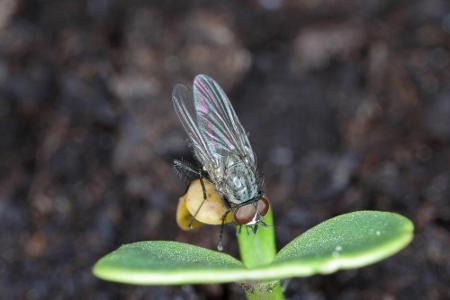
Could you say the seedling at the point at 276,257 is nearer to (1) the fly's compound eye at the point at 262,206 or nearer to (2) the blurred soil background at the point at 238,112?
(1) the fly's compound eye at the point at 262,206

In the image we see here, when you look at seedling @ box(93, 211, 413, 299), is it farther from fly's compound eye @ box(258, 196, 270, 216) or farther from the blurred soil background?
the blurred soil background

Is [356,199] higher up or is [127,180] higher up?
[127,180]

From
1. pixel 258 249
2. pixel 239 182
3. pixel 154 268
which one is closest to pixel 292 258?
pixel 154 268

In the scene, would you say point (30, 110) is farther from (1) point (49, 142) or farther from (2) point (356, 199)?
(2) point (356, 199)

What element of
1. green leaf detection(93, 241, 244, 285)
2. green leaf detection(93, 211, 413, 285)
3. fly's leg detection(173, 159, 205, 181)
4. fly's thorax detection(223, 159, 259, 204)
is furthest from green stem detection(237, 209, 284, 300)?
fly's leg detection(173, 159, 205, 181)

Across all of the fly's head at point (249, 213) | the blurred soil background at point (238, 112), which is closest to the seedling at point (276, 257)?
the fly's head at point (249, 213)

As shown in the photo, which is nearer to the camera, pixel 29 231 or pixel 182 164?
pixel 182 164

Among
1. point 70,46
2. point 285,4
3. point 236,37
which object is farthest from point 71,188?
point 285,4

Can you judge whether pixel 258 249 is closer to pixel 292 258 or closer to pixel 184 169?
pixel 292 258
